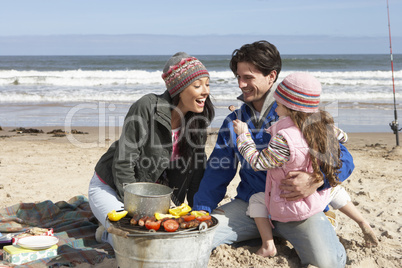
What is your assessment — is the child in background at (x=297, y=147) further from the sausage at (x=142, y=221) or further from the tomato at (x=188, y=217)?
the sausage at (x=142, y=221)

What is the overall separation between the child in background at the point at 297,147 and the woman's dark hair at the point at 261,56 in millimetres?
431

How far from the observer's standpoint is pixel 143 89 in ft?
56.1

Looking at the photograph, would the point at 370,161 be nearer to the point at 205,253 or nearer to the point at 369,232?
the point at 369,232

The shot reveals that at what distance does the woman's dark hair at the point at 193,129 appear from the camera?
12.8 ft

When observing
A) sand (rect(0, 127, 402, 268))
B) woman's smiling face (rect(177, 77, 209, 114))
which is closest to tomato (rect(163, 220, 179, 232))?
sand (rect(0, 127, 402, 268))

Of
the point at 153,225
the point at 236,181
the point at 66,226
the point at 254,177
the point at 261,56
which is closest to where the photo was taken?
the point at 153,225

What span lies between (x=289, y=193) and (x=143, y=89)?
14.4 meters

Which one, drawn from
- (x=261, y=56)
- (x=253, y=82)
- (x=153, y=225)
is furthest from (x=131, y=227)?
(x=261, y=56)

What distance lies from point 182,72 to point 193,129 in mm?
545

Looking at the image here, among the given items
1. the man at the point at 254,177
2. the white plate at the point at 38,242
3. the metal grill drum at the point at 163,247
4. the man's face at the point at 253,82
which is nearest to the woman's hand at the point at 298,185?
the man at the point at 254,177

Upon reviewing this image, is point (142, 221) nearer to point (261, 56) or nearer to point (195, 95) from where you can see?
point (195, 95)

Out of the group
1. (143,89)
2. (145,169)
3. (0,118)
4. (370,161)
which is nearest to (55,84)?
(143,89)

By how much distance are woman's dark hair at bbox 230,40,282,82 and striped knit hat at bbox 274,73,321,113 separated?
0.48 metres

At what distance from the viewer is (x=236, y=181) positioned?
5984 mm
